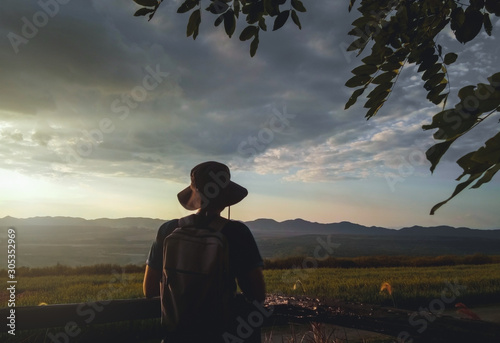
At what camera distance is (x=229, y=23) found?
85.7 inches

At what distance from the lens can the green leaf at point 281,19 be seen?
2.22 metres

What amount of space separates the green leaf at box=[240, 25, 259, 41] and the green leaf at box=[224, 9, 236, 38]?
0.50ft

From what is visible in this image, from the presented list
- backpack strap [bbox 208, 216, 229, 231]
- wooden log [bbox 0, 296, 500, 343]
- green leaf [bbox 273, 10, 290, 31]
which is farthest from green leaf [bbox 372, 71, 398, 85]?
wooden log [bbox 0, 296, 500, 343]

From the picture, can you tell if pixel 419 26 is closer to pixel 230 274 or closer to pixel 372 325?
pixel 230 274

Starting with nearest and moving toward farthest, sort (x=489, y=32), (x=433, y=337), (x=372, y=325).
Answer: (x=489, y=32) → (x=433, y=337) → (x=372, y=325)

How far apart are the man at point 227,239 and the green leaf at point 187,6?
3.57 ft

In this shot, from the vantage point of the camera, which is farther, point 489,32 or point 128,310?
point 128,310

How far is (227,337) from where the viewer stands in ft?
8.74

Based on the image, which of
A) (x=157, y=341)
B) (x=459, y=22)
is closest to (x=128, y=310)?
(x=459, y=22)

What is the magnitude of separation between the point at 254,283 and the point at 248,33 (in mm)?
1620

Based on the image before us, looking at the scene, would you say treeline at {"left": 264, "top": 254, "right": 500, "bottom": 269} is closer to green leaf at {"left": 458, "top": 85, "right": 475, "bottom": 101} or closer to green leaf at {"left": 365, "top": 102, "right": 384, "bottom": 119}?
green leaf at {"left": 365, "top": 102, "right": 384, "bottom": 119}

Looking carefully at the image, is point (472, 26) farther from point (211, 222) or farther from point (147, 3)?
point (211, 222)

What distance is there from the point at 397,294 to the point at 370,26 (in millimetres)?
11507

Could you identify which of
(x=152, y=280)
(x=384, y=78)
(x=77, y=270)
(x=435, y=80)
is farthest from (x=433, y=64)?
(x=77, y=270)
